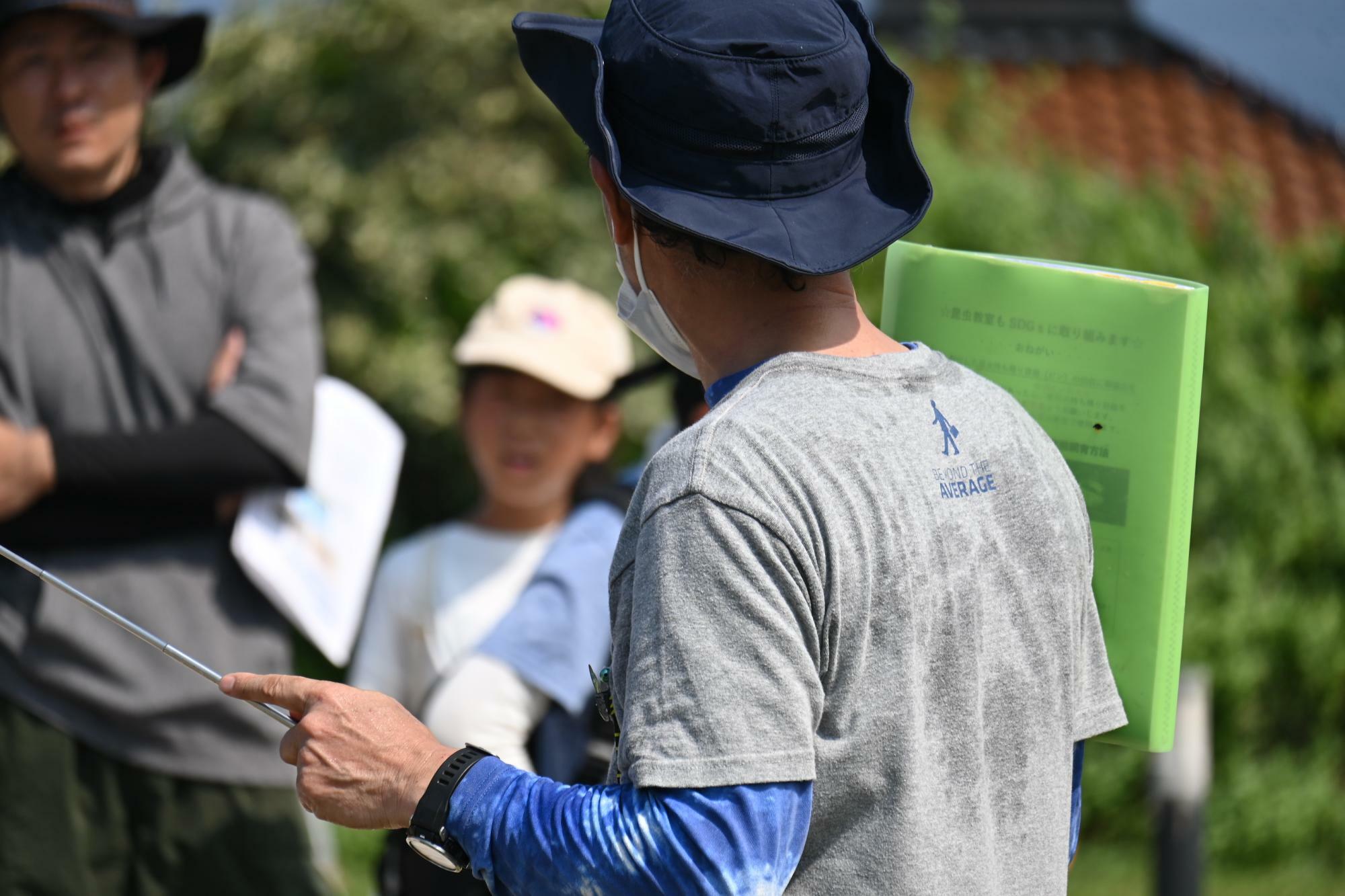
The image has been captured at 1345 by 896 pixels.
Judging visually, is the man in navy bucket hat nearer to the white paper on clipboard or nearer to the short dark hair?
the short dark hair

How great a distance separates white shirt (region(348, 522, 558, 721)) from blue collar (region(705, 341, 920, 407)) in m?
1.50

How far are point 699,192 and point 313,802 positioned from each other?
74 centimetres

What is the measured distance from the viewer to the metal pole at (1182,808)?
146 inches

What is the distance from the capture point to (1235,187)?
6051 mm

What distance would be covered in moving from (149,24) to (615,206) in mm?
1556

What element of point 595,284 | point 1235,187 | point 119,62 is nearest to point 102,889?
point 119,62

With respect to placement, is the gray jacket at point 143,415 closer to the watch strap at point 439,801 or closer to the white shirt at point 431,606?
the white shirt at point 431,606

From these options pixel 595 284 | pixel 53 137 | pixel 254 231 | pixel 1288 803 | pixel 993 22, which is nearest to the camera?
pixel 53 137

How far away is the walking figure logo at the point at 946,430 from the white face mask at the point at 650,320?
0.27 metres

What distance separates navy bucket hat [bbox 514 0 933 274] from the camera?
Answer: 141 centimetres

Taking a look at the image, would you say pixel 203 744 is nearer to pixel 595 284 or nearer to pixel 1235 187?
pixel 595 284

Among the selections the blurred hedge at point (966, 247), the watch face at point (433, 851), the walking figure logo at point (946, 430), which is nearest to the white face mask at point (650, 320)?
the walking figure logo at point (946, 430)

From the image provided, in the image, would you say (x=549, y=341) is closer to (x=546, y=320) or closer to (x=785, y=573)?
(x=546, y=320)

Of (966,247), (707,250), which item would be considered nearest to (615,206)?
(707,250)
